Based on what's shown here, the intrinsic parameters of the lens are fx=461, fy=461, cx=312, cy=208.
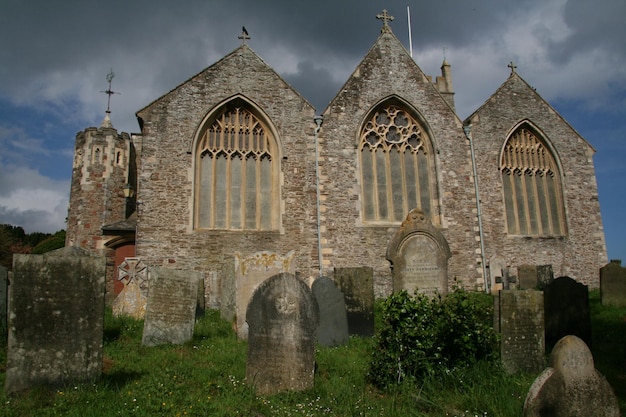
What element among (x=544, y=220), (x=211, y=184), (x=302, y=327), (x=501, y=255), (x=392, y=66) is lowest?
(x=302, y=327)

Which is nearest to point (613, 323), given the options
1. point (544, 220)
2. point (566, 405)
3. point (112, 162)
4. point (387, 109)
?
point (566, 405)

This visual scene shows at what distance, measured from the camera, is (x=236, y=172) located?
14.8 metres

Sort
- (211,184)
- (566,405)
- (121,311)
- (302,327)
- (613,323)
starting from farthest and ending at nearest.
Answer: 1. (211,184)
2. (121,311)
3. (613,323)
4. (302,327)
5. (566,405)

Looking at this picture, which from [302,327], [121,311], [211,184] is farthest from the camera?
[211,184]

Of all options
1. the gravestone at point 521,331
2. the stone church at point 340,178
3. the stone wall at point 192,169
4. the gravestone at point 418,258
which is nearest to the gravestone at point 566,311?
the gravestone at point 418,258

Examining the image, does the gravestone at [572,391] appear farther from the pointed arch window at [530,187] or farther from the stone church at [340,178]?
the pointed arch window at [530,187]

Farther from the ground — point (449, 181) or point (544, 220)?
point (449, 181)

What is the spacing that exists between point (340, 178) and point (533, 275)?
22.1 feet

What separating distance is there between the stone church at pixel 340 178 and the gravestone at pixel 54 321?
8190mm

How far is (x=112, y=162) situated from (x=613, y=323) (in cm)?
1555

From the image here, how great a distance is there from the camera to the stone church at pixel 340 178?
13938 mm

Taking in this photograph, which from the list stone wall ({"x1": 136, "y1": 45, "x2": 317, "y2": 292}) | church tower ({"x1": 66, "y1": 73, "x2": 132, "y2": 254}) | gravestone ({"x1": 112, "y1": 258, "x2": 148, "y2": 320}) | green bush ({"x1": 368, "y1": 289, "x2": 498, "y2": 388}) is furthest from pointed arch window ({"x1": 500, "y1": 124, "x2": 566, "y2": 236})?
church tower ({"x1": 66, "y1": 73, "x2": 132, "y2": 254})

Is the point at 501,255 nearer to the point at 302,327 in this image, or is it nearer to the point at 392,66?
the point at 392,66

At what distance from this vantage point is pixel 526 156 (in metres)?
17.0
